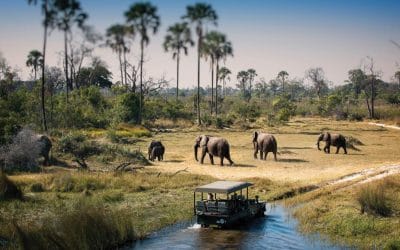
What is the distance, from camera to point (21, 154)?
1214 inches

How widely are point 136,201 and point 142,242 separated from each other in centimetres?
599

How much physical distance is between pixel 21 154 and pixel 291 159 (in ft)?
61.2

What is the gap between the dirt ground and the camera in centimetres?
3156

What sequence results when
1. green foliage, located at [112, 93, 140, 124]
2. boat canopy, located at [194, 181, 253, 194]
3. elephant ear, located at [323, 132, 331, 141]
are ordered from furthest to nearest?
green foliage, located at [112, 93, 140, 124], elephant ear, located at [323, 132, 331, 141], boat canopy, located at [194, 181, 253, 194]

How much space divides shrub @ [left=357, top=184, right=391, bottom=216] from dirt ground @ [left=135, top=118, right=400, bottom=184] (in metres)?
7.08

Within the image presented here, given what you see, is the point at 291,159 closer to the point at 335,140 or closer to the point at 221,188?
the point at 335,140

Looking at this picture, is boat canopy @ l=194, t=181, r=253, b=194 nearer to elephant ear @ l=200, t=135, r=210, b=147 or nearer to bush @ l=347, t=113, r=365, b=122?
elephant ear @ l=200, t=135, r=210, b=147

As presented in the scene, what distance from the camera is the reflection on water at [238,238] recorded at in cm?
1753

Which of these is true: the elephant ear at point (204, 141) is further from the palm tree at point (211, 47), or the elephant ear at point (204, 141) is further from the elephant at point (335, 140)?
the palm tree at point (211, 47)

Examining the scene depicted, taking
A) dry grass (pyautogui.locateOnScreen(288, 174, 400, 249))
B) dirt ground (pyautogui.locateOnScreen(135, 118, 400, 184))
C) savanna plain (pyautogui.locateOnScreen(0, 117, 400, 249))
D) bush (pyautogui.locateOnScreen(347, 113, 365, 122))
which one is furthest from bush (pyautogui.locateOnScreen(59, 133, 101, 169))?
bush (pyautogui.locateOnScreen(347, 113, 365, 122))

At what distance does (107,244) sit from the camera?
16766mm

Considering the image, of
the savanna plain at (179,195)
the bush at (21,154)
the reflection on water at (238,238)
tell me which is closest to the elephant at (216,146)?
the savanna plain at (179,195)

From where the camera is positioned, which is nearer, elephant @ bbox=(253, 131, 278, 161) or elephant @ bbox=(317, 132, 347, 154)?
elephant @ bbox=(253, 131, 278, 161)

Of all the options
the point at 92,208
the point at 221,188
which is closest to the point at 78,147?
the point at 221,188
